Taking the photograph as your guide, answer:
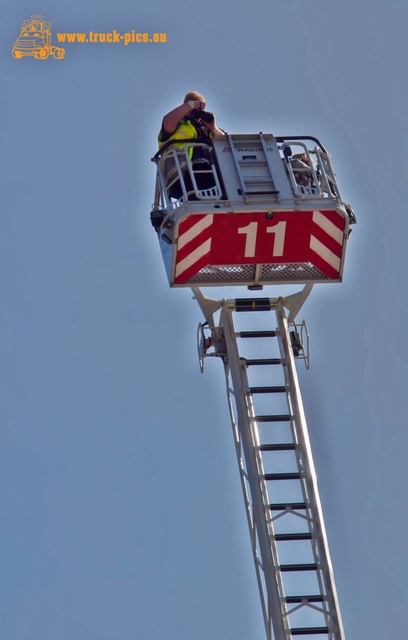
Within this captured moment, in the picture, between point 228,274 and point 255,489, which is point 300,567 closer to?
Result: point 255,489

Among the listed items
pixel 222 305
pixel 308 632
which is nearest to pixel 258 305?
pixel 222 305

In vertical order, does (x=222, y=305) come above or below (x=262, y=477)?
above

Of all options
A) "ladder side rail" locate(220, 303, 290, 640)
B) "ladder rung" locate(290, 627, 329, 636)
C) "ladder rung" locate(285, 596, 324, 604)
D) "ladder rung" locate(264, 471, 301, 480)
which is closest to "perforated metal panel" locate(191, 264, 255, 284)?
"ladder side rail" locate(220, 303, 290, 640)

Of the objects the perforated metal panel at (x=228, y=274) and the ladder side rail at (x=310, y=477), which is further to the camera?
the perforated metal panel at (x=228, y=274)

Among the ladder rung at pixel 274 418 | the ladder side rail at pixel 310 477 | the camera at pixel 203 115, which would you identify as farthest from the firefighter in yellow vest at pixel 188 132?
the ladder rung at pixel 274 418

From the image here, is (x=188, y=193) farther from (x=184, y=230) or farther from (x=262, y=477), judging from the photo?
(x=262, y=477)

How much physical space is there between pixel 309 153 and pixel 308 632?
6360 mm

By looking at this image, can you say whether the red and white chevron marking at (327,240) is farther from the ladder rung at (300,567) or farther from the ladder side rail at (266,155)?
the ladder rung at (300,567)

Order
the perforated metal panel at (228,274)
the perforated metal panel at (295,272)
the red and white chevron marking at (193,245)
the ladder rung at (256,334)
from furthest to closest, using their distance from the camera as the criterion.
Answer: the ladder rung at (256,334) < the perforated metal panel at (295,272) < the perforated metal panel at (228,274) < the red and white chevron marking at (193,245)

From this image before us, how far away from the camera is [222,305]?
39.7 metres

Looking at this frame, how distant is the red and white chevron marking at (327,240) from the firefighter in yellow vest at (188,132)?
1.55 meters

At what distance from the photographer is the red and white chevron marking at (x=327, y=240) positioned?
38344 millimetres

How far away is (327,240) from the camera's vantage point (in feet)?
127

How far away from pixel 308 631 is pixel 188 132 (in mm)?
6775
